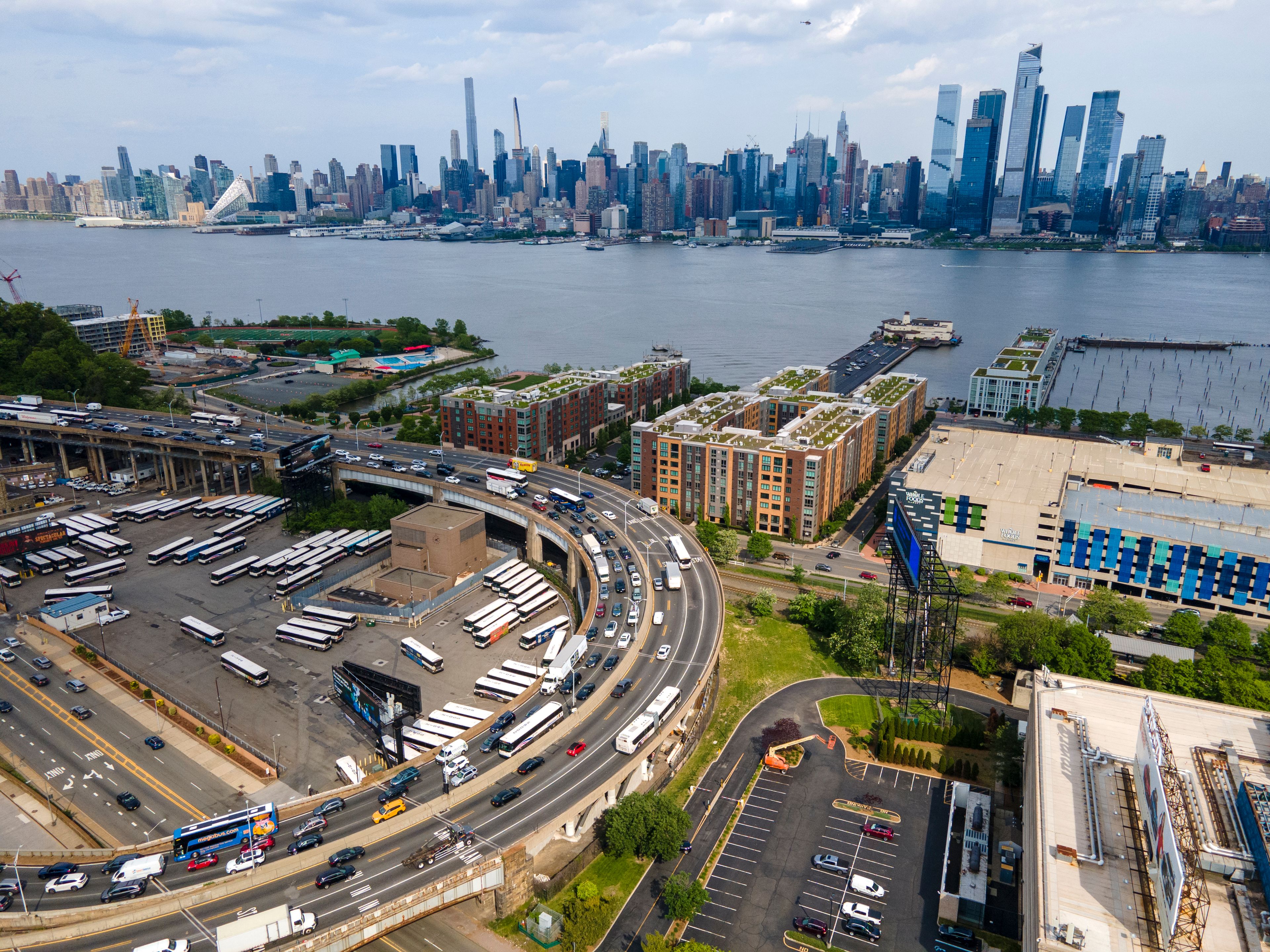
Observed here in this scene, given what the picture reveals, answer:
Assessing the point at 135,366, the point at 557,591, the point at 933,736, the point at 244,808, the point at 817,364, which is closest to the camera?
the point at 244,808

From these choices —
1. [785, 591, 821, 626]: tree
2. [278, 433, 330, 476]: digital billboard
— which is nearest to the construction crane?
[278, 433, 330, 476]: digital billboard

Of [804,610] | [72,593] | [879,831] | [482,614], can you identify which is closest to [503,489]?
[482,614]

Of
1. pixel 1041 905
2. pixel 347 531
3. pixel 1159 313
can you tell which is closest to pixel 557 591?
pixel 347 531

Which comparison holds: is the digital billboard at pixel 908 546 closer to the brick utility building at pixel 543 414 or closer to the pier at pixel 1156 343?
the brick utility building at pixel 543 414

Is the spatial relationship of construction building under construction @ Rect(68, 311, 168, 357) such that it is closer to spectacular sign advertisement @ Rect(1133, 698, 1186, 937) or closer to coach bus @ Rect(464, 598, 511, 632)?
coach bus @ Rect(464, 598, 511, 632)

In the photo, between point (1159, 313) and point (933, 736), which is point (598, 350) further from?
point (1159, 313)

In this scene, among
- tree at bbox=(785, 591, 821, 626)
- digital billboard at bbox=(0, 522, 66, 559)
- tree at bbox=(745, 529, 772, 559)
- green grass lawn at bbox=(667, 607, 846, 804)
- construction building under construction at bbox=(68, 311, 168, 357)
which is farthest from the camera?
construction building under construction at bbox=(68, 311, 168, 357)
